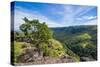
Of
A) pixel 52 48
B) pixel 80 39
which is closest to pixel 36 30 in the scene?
pixel 52 48

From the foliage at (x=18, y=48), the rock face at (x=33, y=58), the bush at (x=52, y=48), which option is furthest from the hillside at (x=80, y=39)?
the foliage at (x=18, y=48)

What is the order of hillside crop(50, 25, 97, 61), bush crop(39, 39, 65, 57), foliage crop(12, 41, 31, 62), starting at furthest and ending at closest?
1. hillside crop(50, 25, 97, 61)
2. bush crop(39, 39, 65, 57)
3. foliage crop(12, 41, 31, 62)

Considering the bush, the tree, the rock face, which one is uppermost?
the tree

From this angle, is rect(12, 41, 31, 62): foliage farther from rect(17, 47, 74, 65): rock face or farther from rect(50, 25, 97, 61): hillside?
rect(50, 25, 97, 61): hillside

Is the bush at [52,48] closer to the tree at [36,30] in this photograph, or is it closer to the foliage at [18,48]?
the tree at [36,30]

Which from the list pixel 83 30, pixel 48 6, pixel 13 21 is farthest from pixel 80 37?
pixel 13 21

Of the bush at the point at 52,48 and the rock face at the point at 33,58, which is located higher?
the bush at the point at 52,48

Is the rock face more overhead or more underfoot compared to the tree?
more underfoot

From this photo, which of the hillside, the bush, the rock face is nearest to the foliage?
the rock face

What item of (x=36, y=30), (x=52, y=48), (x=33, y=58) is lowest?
(x=33, y=58)

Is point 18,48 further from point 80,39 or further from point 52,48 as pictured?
point 80,39

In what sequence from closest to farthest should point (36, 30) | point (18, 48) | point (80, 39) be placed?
1. point (18, 48)
2. point (36, 30)
3. point (80, 39)

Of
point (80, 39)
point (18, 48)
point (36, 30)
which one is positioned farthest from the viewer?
point (80, 39)

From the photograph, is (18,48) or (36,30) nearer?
(18,48)
